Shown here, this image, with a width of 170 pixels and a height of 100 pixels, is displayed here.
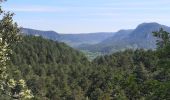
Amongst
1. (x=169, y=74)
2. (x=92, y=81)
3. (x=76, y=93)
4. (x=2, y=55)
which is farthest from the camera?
(x=92, y=81)

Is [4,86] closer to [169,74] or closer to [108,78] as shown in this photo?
[169,74]

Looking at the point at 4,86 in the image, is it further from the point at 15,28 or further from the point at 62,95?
the point at 62,95

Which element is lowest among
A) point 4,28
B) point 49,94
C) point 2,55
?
point 49,94

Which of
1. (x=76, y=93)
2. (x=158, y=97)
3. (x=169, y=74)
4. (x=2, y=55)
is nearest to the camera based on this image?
(x=2, y=55)

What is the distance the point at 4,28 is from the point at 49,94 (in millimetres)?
181212

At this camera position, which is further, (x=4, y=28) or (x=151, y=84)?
(x=151, y=84)

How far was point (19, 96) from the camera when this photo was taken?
1545cm

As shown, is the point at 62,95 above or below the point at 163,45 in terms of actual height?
below

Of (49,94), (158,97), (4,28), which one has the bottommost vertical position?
(49,94)

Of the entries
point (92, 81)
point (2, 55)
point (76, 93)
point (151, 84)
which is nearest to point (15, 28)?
point (2, 55)

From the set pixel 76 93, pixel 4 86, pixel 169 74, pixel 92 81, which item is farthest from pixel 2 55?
pixel 92 81

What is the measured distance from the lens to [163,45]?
1888cm

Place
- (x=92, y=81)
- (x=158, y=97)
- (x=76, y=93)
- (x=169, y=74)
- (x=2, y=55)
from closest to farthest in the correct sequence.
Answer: (x=2, y=55)
(x=158, y=97)
(x=169, y=74)
(x=76, y=93)
(x=92, y=81)

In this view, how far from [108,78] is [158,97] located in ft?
531
